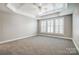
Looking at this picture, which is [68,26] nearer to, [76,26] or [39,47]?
[76,26]

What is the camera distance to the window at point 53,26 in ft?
6.07

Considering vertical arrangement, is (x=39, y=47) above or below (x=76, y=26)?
below

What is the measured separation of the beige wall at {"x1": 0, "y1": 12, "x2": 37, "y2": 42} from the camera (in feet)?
5.97

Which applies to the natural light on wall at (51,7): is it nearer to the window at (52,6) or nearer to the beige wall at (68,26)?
the window at (52,6)

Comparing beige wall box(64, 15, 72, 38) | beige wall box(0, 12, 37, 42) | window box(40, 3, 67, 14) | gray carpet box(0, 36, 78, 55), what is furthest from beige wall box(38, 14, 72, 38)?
beige wall box(0, 12, 37, 42)

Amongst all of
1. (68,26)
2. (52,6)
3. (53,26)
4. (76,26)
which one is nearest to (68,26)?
(68,26)

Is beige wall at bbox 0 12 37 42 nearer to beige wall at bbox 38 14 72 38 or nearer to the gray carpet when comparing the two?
the gray carpet

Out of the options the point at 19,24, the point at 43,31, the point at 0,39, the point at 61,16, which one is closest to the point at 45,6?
the point at 61,16

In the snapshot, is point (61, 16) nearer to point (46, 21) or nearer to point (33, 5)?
point (46, 21)

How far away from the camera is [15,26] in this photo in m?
1.89

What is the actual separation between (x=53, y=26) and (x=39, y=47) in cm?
59

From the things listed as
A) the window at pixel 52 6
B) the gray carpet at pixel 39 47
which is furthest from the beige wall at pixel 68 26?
the window at pixel 52 6

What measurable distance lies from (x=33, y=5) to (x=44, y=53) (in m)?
1.10

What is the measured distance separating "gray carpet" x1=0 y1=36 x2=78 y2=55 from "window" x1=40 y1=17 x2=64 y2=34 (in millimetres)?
212
